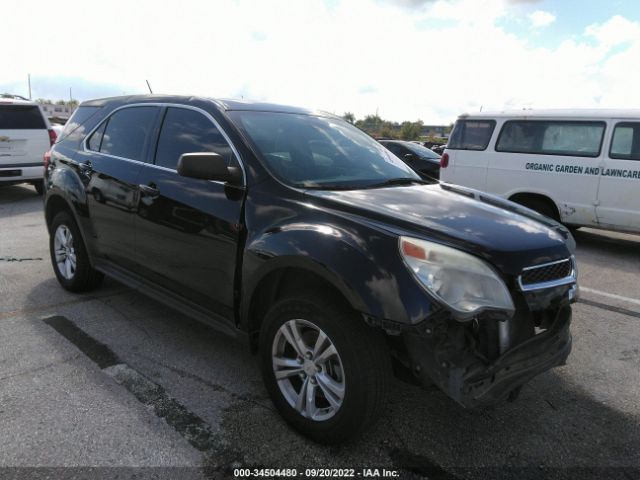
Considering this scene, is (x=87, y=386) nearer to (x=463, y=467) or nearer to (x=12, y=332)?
(x=12, y=332)

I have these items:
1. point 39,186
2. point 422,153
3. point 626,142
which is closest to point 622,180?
point 626,142

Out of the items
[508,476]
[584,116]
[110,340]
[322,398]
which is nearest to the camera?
[508,476]

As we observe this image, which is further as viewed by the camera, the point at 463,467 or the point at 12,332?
the point at 12,332

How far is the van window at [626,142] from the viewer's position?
693 centimetres

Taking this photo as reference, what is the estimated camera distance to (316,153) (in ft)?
11.0

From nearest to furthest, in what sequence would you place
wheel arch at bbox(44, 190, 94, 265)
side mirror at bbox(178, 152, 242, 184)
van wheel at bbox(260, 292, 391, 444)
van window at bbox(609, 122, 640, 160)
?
van wheel at bbox(260, 292, 391, 444) → side mirror at bbox(178, 152, 242, 184) → wheel arch at bbox(44, 190, 94, 265) → van window at bbox(609, 122, 640, 160)

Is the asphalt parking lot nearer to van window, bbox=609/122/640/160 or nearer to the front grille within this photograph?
the front grille

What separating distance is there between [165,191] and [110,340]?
4.03 feet

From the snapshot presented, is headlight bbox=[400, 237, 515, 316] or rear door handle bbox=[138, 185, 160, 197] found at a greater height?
rear door handle bbox=[138, 185, 160, 197]

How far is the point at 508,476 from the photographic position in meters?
2.39

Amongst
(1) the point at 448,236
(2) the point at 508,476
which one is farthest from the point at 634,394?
(1) the point at 448,236

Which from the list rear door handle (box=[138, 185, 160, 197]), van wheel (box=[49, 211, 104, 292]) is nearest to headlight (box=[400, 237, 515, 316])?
rear door handle (box=[138, 185, 160, 197])

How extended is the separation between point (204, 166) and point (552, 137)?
6420 millimetres

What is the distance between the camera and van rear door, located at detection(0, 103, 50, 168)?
987cm
